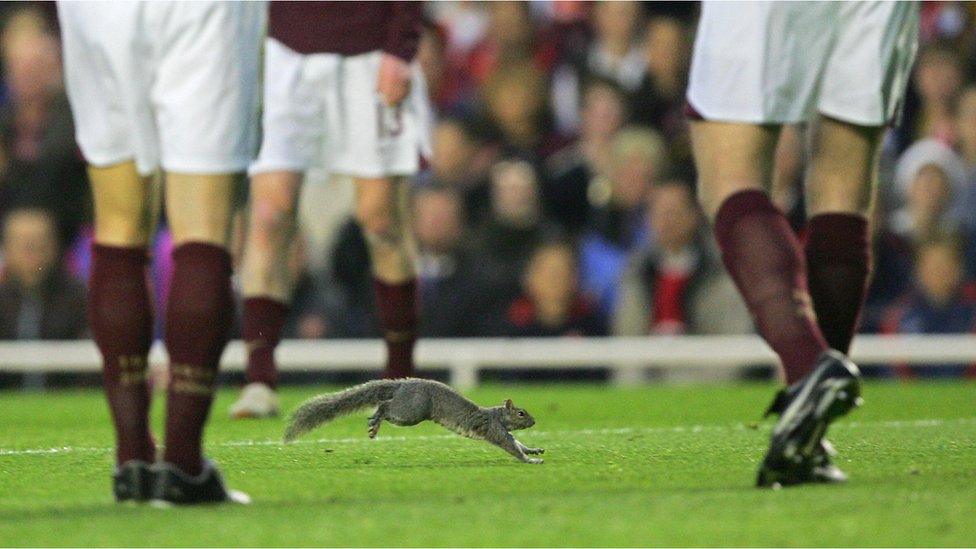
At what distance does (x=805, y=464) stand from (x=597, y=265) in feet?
25.1

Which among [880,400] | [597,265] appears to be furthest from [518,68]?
[880,400]

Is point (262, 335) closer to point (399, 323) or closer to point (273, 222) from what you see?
point (273, 222)

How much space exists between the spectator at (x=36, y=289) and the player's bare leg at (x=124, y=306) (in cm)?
707

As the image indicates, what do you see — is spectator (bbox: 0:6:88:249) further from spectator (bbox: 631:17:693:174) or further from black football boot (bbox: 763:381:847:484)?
black football boot (bbox: 763:381:847:484)

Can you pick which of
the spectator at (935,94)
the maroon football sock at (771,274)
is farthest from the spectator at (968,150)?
the maroon football sock at (771,274)

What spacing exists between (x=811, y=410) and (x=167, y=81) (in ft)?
5.43

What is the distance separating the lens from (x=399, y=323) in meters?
7.68

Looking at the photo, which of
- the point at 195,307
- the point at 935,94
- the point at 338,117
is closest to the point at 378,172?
the point at 338,117

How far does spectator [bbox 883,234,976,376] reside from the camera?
36.1ft

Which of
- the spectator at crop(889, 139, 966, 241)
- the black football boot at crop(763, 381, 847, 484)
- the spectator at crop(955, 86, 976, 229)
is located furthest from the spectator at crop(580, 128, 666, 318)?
the black football boot at crop(763, 381, 847, 484)

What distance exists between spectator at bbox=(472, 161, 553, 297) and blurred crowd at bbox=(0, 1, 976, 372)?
1 cm

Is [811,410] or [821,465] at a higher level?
[811,410]

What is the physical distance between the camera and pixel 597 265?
38.3ft

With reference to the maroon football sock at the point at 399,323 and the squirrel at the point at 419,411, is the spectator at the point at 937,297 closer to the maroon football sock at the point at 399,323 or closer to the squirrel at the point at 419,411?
the maroon football sock at the point at 399,323
